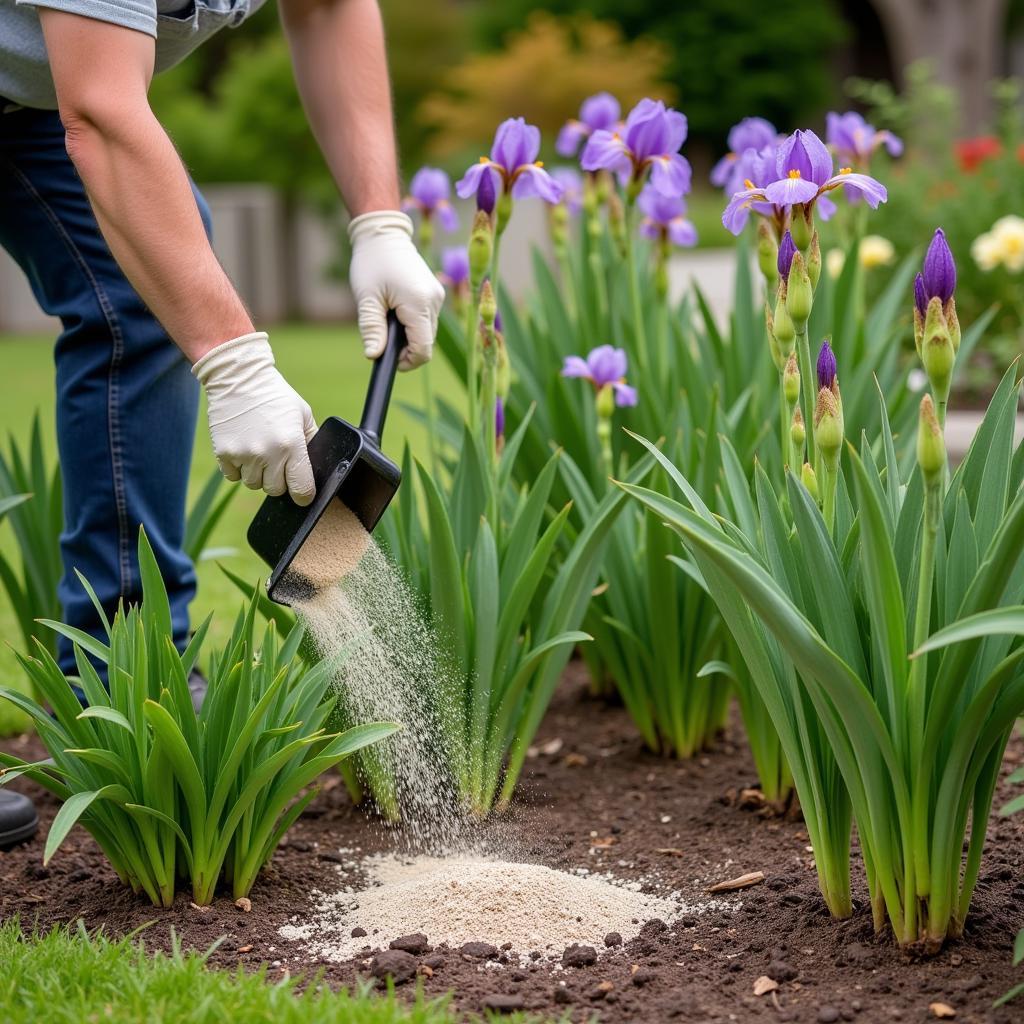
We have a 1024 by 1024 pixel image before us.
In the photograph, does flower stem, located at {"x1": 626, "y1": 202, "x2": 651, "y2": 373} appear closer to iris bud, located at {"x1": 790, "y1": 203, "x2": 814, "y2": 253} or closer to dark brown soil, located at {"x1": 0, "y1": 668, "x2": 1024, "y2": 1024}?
dark brown soil, located at {"x1": 0, "y1": 668, "x2": 1024, "y2": 1024}

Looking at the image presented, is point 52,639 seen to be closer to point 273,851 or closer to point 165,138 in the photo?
point 273,851

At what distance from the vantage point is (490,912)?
6.48 ft

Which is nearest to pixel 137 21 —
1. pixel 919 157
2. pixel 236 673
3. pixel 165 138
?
pixel 165 138

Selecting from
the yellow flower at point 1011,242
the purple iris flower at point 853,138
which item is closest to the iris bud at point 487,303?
the purple iris flower at point 853,138

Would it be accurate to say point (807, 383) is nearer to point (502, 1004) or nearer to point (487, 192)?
point (487, 192)

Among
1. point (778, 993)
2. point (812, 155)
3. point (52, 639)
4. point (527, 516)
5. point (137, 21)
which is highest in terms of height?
point (137, 21)

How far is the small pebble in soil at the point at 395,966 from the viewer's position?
1.80 m

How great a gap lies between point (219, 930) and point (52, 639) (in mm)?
1075

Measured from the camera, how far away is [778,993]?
1727mm

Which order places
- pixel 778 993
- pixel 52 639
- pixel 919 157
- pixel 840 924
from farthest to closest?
pixel 919 157
pixel 52 639
pixel 840 924
pixel 778 993

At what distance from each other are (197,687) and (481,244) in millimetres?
947

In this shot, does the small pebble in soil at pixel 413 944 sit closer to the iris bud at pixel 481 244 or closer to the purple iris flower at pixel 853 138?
the iris bud at pixel 481 244

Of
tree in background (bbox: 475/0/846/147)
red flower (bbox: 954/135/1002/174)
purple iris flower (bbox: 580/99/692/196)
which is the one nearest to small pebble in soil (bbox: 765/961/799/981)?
purple iris flower (bbox: 580/99/692/196)

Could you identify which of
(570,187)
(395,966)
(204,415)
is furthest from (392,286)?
(204,415)
